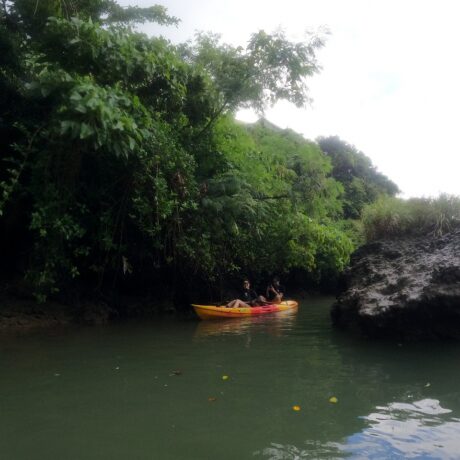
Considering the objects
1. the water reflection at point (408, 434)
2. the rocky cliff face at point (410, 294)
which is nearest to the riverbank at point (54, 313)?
the rocky cliff face at point (410, 294)

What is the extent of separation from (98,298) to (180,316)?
2314 millimetres

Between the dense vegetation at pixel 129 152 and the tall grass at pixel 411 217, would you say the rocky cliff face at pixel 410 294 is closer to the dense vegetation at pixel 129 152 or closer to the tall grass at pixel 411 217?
the tall grass at pixel 411 217

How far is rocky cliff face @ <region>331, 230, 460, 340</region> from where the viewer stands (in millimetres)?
7109

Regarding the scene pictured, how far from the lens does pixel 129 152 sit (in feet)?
27.4

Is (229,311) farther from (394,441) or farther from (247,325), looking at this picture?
(394,441)

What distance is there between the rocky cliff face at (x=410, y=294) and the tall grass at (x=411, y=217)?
391 millimetres

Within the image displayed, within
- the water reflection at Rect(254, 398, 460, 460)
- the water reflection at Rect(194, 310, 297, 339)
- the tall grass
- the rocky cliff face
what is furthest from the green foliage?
the water reflection at Rect(254, 398, 460, 460)

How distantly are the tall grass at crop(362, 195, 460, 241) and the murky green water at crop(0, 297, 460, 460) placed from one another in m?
2.86

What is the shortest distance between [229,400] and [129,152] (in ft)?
17.1

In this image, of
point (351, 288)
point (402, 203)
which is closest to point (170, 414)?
point (351, 288)

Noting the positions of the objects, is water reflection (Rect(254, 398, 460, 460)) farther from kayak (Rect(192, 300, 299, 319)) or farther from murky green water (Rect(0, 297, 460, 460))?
kayak (Rect(192, 300, 299, 319))

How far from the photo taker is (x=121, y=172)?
30.9 feet

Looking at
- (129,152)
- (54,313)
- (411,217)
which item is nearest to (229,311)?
(54,313)

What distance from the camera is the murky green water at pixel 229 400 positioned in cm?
345
